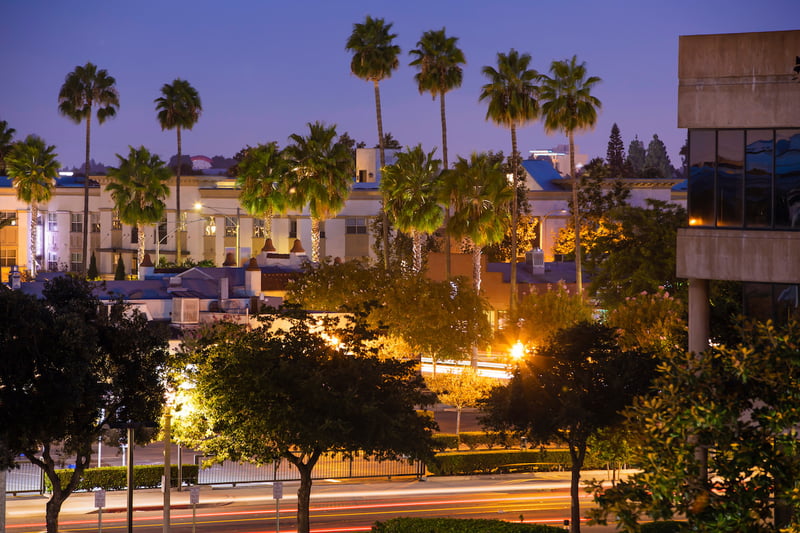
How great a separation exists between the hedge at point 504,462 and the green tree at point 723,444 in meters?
27.5

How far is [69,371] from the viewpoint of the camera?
27.0 meters

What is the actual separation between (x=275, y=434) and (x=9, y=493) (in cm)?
1485

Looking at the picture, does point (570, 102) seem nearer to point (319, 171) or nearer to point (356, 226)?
point (319, 171)

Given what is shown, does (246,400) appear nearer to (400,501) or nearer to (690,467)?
(400,501)

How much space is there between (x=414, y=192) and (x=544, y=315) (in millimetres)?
15015

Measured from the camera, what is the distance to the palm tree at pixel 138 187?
301 ft

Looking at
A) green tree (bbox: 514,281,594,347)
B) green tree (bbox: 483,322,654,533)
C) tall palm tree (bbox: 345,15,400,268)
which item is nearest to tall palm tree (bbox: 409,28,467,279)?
tall palm tree (bbox: 345,15,400,268)

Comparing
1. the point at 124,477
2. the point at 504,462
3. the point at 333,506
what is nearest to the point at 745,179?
the point at 333,506

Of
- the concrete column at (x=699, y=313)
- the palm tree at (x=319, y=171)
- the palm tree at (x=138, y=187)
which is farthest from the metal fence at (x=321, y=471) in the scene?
the palm tree at (x=138, y=187)

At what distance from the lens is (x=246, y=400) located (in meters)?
30.8

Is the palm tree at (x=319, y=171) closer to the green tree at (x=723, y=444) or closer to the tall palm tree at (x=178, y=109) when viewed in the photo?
the tall palm tree at (x=178, y=109)

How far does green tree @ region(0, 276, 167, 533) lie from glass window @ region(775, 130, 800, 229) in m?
16.2

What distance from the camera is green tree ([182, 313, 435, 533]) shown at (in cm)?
3048

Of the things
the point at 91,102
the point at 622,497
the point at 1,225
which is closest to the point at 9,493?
the point at 622,497
